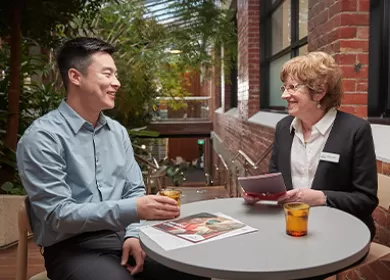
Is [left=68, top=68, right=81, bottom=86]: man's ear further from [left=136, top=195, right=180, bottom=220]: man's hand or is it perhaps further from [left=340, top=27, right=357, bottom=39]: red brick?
[left=340, top=27, right=357, bottom=39]: red brick

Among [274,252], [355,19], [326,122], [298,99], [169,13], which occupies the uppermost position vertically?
[169,13]

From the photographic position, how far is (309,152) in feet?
6.50

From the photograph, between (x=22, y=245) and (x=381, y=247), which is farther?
(x=381, y=247)

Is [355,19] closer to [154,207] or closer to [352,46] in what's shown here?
[352,46]

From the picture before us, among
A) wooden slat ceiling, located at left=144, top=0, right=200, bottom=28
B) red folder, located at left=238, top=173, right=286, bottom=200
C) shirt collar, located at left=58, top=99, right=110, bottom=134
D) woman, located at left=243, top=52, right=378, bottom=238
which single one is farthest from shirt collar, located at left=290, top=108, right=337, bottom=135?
wooden slat ceiling, located at left=144, top=0, right=200, bottom=28

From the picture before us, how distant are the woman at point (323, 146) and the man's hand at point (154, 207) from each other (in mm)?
414

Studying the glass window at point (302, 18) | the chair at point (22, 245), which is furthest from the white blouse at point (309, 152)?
the glass window at point (302, 18)

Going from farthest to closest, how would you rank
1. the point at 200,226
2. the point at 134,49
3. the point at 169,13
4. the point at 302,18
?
the point at 169,13, the point at 134,49, the point at 302,18, the point at 200,226

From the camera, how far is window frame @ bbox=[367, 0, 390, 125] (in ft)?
9.21

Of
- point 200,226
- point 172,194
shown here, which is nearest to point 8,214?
point 172,194

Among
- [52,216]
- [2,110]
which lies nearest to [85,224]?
[52,216]

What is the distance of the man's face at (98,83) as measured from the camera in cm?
172

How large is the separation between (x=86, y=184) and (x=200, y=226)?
0.47m

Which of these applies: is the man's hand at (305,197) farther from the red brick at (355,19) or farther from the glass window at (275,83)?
the glass window at (275,83)
